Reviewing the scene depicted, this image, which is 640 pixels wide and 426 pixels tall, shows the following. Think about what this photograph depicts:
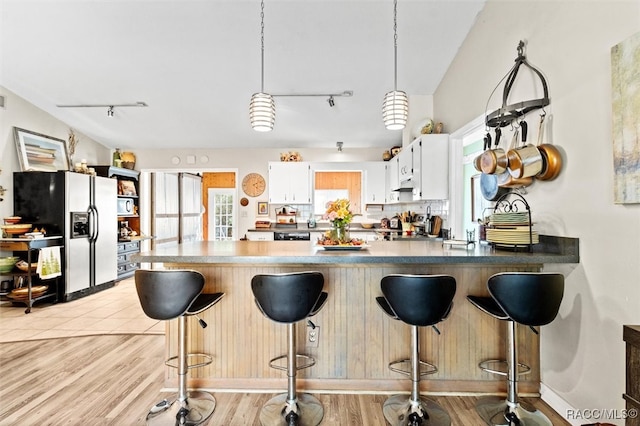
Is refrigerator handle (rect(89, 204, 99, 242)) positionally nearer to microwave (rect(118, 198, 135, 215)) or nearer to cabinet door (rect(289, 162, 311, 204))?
microwave (rect(118, 198, 135, 215))

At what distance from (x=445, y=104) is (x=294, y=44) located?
1934 mm

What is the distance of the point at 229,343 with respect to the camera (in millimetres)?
2400

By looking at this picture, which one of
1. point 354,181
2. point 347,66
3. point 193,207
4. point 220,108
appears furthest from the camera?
point 193,207

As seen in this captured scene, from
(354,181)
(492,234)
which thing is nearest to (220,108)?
(354,181)

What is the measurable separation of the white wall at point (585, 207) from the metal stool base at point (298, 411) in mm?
1521

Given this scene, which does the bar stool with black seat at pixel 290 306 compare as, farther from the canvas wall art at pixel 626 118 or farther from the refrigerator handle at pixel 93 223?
the refrigerator handle at pixel 93 223

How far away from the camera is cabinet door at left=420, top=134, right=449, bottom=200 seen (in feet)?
13.0

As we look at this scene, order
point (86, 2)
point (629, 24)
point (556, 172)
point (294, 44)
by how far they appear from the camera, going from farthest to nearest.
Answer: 1. point (294, 44)
2. point (86, 2)
3. point (556, 172)
4. point (629, 24)

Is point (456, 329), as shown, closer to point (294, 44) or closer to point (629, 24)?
point (629, 24)

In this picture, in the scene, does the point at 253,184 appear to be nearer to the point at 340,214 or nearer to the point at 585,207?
the point at 340,214

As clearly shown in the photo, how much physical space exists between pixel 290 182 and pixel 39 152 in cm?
381

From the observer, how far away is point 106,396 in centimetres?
233

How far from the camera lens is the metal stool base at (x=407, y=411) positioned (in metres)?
1.98

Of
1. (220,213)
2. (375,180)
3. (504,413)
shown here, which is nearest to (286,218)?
(375,180)
